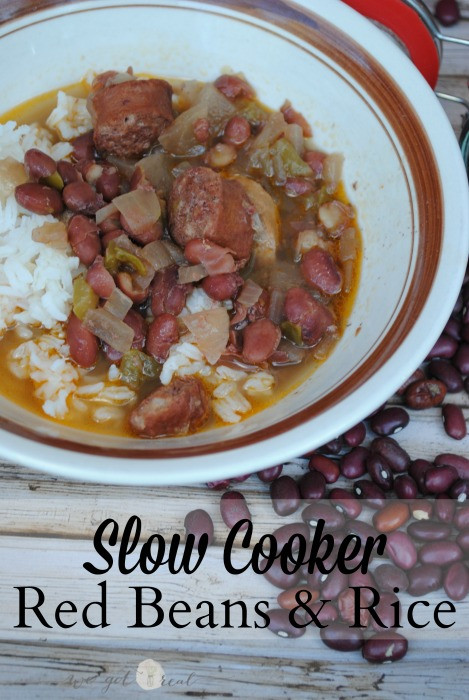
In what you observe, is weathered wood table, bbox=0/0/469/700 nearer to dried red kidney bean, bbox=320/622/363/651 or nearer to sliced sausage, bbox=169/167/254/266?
dried red kidney bean, bbox=320/622/363/651


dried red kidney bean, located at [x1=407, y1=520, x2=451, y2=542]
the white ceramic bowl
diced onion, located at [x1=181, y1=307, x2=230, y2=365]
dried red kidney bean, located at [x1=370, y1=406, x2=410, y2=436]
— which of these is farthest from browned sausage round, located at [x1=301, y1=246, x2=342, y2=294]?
dried red kidney bean, located at [x1=407, y1=520, x2=451, y2=542]

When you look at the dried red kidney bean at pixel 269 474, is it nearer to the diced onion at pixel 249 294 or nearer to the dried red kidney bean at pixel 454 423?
the diced onion at pixel 249 294

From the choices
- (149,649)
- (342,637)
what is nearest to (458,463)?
(342,637)

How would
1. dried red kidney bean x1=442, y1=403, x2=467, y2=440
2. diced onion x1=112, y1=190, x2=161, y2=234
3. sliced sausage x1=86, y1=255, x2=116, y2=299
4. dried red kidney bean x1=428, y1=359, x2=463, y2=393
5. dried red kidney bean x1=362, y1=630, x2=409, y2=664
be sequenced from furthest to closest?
dried red kidney bean x1=428, y1=359, x2=463, y2=393 → dried red kidney bean x1=442, y1=403, x2=467, y2=440 → diced onion x1=112, y1=190, x2=161, y2=234 → sliced sausage x1=86, y1=255, x2=116, y2=299 → dried red kidney bean x1=362, y1=630, x2=409, y2=664

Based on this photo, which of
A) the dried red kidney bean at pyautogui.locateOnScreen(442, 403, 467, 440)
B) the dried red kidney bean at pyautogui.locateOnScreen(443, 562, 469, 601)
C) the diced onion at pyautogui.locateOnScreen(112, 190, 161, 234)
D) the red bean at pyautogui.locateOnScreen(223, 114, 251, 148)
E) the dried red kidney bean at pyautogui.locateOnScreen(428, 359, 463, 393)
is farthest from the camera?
the red bean at pyautogui.locateOnScreen(223, 114, 251, 148)

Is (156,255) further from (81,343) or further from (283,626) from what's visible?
(283,626)

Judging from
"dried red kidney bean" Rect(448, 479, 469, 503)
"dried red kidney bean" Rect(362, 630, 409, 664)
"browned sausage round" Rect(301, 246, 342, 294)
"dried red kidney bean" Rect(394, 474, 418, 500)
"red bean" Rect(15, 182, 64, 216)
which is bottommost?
"dried red kidney bean" Rect(362, 630, 409, 664)

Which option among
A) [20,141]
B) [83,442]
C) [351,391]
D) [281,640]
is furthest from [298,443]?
[20,141]
